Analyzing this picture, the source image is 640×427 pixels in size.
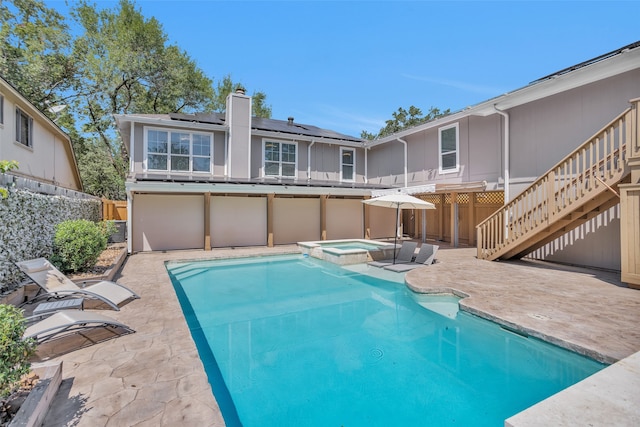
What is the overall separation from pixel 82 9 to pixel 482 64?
92.8 ft

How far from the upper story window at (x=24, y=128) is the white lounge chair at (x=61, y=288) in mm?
8102

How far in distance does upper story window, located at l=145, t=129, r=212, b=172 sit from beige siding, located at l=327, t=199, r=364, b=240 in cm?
743

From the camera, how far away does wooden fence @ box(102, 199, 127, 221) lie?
1949 centimetres

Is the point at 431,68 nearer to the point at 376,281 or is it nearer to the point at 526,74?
the point at 526,74

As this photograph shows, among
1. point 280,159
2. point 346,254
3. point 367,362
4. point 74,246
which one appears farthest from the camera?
point 280,159

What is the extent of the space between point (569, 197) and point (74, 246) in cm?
1314

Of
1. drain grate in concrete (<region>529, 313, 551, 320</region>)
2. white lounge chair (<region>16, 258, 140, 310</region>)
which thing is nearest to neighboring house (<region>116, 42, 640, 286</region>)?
drain grate in concrete (<region>529, 313, 551, 320</region>)

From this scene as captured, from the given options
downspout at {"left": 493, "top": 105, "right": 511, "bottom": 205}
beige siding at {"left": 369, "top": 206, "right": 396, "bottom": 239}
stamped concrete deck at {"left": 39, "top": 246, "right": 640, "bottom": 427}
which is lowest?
stamped concrete deck at {"left": 39, "top": 246, "right": 640, "bottom": 427}

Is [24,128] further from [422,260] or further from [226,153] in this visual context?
[422,260]

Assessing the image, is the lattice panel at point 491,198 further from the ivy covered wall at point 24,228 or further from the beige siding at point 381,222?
the ivy covered wall at point 24,228

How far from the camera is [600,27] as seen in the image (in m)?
11.6

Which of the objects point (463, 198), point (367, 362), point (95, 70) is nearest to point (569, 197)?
point (463, 198)

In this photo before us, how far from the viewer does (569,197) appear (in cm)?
843

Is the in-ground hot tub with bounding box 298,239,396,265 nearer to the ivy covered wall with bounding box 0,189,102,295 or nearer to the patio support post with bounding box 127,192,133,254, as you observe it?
the patio support post with bounding box 127,192,133,254
